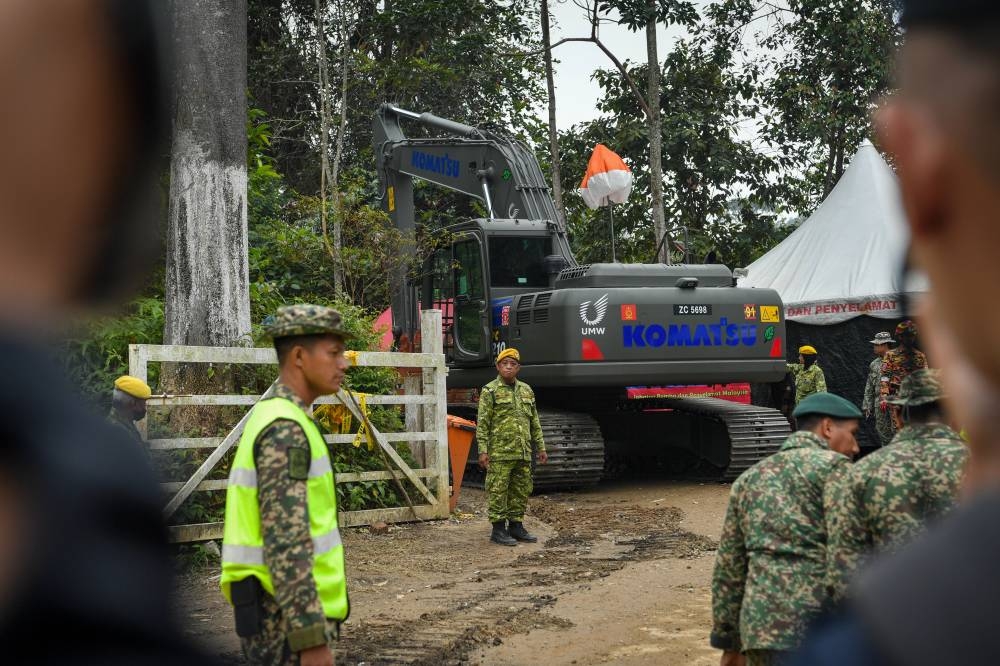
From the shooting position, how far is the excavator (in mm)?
13680

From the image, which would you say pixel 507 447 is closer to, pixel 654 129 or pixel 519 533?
pixel 519 533

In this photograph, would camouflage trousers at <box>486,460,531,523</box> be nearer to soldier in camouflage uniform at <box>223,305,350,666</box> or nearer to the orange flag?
the orange flag

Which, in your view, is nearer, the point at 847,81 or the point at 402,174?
the point at 402,174

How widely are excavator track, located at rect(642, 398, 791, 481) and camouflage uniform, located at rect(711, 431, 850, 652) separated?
9.28m

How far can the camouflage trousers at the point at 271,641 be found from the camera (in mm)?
3596

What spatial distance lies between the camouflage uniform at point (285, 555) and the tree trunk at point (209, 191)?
6.92 m

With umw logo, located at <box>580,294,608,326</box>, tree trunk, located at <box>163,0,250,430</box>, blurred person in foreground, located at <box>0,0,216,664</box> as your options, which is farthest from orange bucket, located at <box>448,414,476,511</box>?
blurred person in foreground, located at <box>0,0,216,664</box>

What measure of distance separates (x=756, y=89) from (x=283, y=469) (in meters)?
22.0

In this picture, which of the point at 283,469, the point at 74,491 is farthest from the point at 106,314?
the point at 283,469

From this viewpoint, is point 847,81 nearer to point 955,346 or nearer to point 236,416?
point 236,416

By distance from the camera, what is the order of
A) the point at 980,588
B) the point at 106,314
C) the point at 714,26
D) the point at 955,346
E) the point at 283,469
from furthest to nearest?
1. the point at 714,26
2. the point at 283,469
3. the point at 106,314
4. the point at 955,346
5. the point at 980,588

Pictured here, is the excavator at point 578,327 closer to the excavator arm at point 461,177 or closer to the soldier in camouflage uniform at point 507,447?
the excavator arm at point 461,177

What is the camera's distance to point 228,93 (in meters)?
10.6

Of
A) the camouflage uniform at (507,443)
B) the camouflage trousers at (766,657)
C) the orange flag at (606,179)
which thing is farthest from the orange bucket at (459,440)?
the camouflage trousers at (766,657)
